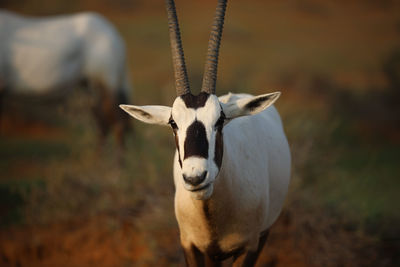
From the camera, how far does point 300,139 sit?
20.2ft

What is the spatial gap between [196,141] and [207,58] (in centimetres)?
76

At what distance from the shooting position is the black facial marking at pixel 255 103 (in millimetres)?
3301

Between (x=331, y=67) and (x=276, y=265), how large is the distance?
538 inches

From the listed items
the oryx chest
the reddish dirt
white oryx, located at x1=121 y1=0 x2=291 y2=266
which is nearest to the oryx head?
white oryx, located at x1=121 y1=0 x2=291 y2=266

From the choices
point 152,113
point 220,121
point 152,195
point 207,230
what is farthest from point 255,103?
point 152,195

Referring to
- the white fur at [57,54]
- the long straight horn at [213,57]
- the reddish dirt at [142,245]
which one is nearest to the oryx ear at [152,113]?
the long straight horn at [213,57]

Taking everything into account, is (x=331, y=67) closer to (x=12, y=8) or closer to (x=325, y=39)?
(x=325, y=39)

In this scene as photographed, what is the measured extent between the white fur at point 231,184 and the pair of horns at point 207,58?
209 millimetres

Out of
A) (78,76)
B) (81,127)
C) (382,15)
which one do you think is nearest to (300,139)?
(81,127)

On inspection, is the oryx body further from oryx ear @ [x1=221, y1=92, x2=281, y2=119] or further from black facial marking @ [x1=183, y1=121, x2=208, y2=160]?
black facial marking @ [x1=183, y1=121, x2=208, y2=160]

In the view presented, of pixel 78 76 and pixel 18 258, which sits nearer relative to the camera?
pixel 18 258

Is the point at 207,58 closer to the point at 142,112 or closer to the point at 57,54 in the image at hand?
the point at 142,112

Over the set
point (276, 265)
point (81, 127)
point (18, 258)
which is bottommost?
point (18, 258)

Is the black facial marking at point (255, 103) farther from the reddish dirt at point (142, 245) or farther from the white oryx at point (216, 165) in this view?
the reddish dirt at point (142, 245)
